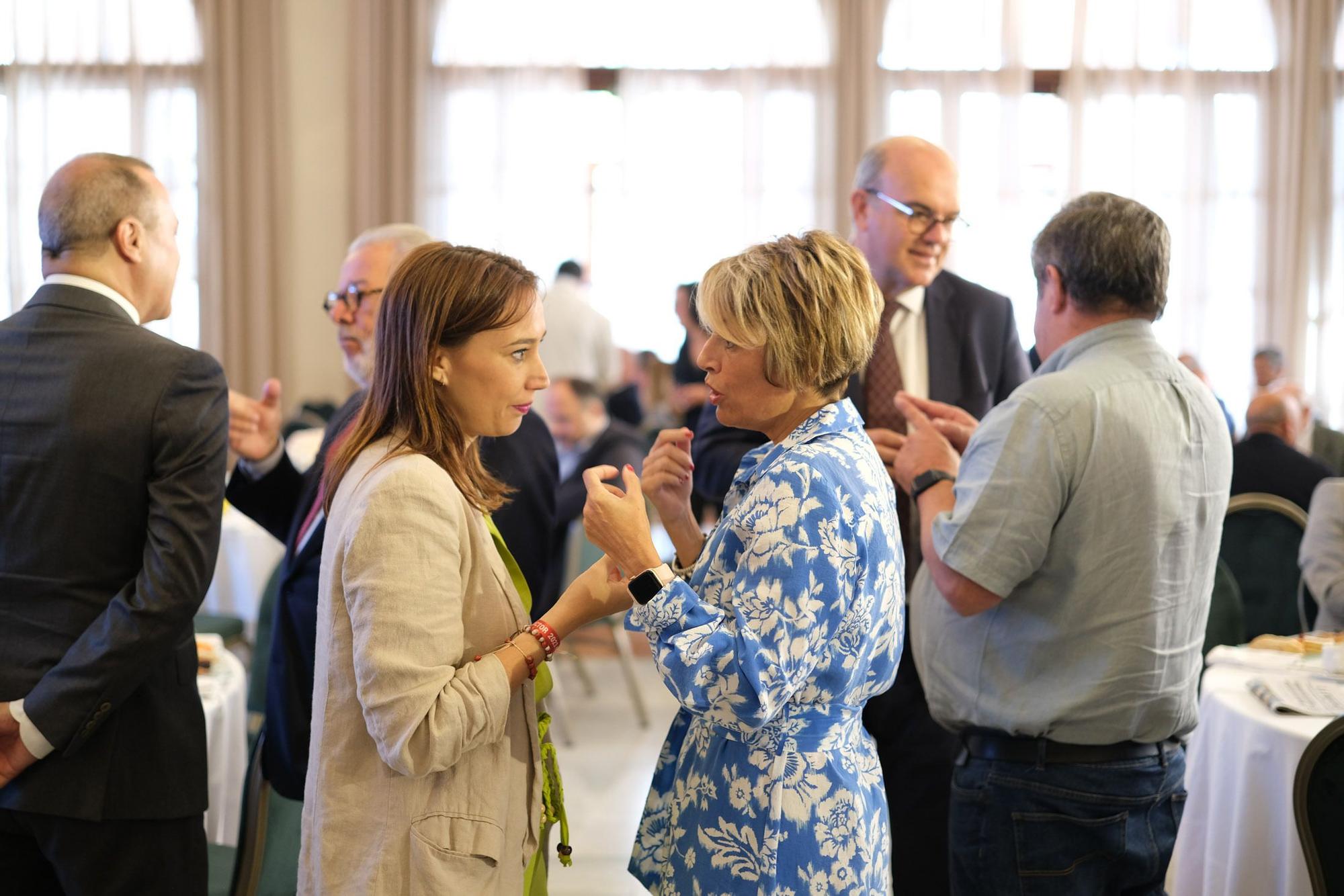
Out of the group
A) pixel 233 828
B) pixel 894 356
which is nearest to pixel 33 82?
pixel 233 828

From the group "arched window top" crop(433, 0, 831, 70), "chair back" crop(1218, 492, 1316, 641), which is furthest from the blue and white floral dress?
"arched window top" crop(433, 0, 831, 70)

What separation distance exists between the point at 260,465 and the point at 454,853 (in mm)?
1148

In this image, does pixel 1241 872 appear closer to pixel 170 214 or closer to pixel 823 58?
pixel 170 214

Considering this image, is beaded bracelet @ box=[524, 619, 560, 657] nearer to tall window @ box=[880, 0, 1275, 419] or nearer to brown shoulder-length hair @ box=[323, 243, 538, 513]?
brown shoulder-length hair @ box=[323, 243, 538, 513]

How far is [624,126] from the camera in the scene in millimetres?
8656

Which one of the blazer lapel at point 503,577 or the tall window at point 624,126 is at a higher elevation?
the tall window at point 624,126

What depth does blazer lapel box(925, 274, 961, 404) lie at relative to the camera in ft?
8.67

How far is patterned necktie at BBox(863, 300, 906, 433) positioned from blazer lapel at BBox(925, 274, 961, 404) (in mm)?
87

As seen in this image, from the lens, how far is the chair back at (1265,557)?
3.76 metres

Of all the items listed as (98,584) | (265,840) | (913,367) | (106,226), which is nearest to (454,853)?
(98,584)

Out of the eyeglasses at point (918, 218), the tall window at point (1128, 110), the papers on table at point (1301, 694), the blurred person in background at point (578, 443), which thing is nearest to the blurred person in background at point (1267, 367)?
the tall window at point (1128, 110)

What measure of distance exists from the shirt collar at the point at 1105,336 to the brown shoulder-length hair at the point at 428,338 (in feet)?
3.06

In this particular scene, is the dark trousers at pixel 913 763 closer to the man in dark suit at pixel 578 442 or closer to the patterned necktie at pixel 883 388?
the patterned necktie at pixel 883 388

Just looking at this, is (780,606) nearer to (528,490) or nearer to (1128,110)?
(528,490)
